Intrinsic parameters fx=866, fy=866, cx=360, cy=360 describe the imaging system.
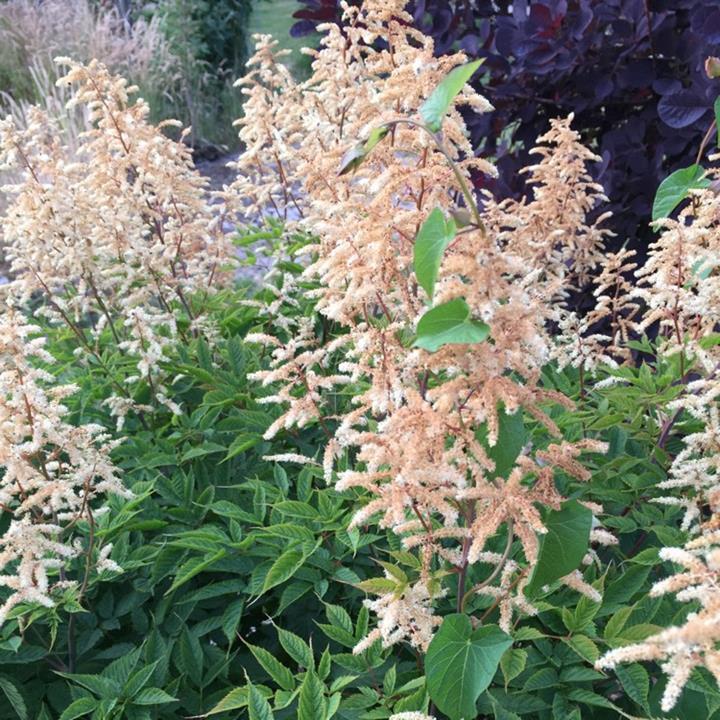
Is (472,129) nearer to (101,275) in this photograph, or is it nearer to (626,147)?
(626,147)

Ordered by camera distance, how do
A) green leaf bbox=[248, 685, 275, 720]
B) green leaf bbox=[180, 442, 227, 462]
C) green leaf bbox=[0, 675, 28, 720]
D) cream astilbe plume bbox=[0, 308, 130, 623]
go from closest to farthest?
green leaf bbox=[248, 685, 275, 720] < cream astilbe plume bbox=[0, 308, 130, 623] < green leaf bbox=[0, 675, 28, 720] < green leaf bbox=[180, 442, 227, 462]

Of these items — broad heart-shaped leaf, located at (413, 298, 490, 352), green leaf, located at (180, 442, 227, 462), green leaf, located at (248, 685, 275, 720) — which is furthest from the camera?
green leaf, located at (180, 442, 227, 462)

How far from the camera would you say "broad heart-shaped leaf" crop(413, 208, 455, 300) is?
111 centimetres

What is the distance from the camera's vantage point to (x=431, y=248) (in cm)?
113

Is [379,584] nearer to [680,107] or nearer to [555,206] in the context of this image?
[555,206]

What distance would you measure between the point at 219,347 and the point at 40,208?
70 centimetres

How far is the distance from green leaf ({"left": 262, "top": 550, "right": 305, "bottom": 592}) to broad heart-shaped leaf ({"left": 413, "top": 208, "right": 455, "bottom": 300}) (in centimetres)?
82

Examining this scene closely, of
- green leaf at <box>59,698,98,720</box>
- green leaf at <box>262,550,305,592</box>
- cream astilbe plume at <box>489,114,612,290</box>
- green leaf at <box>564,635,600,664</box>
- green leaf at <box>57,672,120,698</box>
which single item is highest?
cream astilbe plume at <box>489,114,612,290</box>

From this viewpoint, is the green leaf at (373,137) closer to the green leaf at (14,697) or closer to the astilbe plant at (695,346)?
the astilbe plant at (695,346)

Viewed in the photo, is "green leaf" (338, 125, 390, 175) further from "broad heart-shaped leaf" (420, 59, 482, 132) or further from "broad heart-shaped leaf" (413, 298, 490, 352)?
"broad heart-shaped leaf" (413, 298, 490, 352)

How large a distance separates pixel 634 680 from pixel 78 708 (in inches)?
40.8

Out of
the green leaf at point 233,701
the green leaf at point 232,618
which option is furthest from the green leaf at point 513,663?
the green leaf at point 232,618

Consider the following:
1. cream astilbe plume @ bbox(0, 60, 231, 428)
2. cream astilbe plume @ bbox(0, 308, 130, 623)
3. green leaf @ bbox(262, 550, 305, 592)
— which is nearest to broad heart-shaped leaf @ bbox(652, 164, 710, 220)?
green leaf @ bbox(262, 550, 305, 592)


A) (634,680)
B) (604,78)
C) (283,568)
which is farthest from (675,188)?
(604,78)
